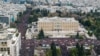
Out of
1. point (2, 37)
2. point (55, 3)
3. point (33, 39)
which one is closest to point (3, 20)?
point (33, 39)

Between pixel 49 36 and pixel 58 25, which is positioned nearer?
pixel 49 36

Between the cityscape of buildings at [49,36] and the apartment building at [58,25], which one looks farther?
the apartment building at [58,25]

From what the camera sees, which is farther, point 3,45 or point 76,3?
point 76,3

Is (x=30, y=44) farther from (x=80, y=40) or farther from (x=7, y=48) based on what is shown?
(x=7, y=48)

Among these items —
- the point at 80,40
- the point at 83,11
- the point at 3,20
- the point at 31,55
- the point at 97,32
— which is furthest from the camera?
the point at 83,11

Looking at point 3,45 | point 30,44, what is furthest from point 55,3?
point 3,45

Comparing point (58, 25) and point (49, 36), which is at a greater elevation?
point (58, 25)

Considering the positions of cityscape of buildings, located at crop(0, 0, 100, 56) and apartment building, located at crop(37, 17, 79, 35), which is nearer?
cityscape of buildings, located at crop(0, 0, 100, 56)

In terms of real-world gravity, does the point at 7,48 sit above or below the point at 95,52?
above

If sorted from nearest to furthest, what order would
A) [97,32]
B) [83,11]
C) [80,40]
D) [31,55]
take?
[31,55] < [80,40] < [97,32] < [83,11]
